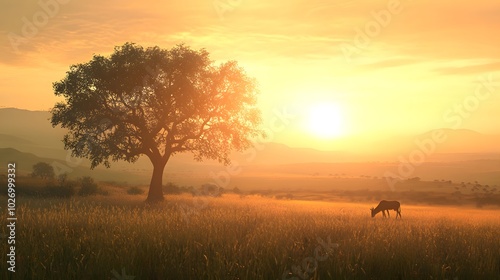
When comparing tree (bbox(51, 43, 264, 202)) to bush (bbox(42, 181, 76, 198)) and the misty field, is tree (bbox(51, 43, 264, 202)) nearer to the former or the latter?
bush (bbox(42, 181, 76, 198))

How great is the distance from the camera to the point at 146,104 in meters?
37.2

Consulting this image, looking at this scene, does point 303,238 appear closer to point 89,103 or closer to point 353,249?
point 353,249

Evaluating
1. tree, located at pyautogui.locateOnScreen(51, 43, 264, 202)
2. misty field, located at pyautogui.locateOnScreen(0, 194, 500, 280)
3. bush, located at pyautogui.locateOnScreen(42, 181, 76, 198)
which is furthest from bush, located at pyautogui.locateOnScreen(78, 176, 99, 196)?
misty field, located at pyautogui.locateOnScreen(0, 194, 500, 280)

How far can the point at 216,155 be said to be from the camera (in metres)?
38.3

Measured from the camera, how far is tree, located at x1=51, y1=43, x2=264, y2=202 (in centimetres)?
3597

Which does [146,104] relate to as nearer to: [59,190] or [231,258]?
[59,190]

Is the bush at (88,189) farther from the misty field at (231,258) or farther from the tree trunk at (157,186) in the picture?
the misty field at (231,258)

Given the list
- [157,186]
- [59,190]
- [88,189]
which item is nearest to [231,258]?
[157,186]

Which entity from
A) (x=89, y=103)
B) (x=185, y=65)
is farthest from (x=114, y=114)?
(x=185, y=65)

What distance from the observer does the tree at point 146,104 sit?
36.0 meters

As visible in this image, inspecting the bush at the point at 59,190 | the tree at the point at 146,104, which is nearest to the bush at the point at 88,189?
the bush at the point at 59,190

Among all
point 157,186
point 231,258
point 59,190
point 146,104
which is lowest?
point 231,258

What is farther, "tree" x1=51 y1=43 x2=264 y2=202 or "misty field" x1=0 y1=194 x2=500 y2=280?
"tree" x1=51 y1=43 x2=264 y2=202

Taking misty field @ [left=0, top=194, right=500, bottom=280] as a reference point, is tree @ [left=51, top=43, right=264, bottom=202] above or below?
above
